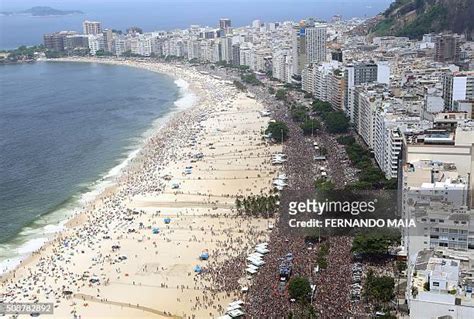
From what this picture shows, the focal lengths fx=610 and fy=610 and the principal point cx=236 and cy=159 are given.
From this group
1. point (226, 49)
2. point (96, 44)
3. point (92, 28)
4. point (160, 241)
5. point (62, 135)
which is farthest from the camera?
point (92, 28)

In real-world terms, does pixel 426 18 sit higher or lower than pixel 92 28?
lower

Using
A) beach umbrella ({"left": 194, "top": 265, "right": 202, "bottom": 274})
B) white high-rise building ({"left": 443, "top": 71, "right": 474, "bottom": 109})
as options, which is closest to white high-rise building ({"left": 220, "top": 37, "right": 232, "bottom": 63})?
white high-rise building ({"left": 443, "top": 71, "right": 474, "bottom": 109})

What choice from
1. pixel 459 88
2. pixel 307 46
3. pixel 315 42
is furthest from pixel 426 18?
pixel 459 88

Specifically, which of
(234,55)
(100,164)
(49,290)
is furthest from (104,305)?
(234,55)

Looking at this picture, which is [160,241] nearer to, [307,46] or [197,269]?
[197,269]

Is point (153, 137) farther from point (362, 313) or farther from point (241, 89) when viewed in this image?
point (362, 313)

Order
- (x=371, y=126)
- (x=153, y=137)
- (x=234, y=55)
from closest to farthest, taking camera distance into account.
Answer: (x=371, y=126) < (x=153, y=137) < (x=234, y=55)

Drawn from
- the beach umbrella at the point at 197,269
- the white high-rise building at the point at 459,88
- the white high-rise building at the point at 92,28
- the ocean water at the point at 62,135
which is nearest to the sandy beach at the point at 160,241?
the beach umbrella at the point at 197,269
